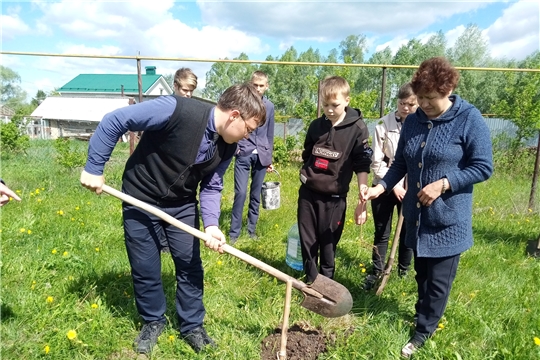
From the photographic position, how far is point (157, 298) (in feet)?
7.88

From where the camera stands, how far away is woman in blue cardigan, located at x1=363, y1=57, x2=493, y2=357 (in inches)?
78.6

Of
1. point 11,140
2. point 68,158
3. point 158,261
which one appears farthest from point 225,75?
point 158,261

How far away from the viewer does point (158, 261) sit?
2369mm

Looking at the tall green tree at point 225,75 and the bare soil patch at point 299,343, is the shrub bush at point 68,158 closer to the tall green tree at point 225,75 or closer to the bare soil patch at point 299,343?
the bare soil patch at point 299,343

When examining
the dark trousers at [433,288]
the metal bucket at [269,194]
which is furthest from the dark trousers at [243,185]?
the dark trousers at [433,288]

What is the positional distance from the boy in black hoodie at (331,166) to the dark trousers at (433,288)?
0.60m

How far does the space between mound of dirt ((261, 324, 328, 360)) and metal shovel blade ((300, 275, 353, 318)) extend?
24cm

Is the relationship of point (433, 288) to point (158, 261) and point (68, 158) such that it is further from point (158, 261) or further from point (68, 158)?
point (68, 158)

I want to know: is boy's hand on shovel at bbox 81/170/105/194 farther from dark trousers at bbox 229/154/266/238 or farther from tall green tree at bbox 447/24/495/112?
tall green tree at bbox 447/24/495/112

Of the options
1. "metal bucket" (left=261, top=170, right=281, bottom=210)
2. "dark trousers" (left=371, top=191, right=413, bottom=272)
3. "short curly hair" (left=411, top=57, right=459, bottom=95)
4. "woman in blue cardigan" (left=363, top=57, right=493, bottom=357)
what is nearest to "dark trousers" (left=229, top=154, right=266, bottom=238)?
"metal bucket" (left=261, top=170, right=281, bottom=210)

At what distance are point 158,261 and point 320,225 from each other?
1.22 metres

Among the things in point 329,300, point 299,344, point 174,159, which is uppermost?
point 174,159

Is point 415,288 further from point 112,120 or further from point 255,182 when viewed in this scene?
point 112,120

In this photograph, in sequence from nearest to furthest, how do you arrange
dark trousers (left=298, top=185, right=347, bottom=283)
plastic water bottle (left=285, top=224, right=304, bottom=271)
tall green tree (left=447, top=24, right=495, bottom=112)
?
dark trousers (left=298, top=185, right=347, bottom=283), plastic water bottle (left=285, top=224, right=304, bottom=271), tall green tree (left=447, top=24, right=495, bottom=112)
